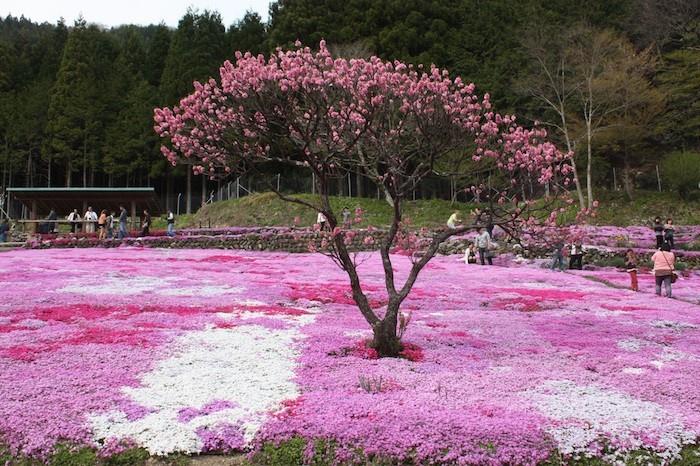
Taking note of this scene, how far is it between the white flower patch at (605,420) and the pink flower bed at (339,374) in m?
0.02

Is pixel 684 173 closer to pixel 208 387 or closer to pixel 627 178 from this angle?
pixel 627 178

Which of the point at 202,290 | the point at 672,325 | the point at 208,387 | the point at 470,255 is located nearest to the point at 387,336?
the point at 208,387

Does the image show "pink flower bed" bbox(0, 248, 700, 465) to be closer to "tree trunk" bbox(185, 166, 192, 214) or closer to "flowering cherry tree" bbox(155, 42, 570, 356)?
"flowering cherry tree" bbox(155, 42, 570, 356)

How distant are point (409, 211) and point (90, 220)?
21303 mm

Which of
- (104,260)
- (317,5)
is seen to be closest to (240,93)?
(104,260)

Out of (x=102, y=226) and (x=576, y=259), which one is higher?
(x=102, y=226)

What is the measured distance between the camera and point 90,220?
30359 millimetres

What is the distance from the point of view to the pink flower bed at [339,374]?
5.33 meters

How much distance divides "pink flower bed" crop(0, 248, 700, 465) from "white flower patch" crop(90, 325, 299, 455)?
0.03 metres

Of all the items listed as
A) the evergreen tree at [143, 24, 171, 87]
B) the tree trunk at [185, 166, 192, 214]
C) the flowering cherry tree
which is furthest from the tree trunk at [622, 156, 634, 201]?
the evergreen tree at [143, 24, 171, 87]

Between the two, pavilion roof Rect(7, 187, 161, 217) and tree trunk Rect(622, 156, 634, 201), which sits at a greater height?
tree trunk Rect(622, 156, 634, 201)

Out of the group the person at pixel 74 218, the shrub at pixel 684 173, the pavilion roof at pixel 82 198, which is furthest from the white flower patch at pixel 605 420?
the shrub at pixel 684 173

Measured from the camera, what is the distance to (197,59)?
53062mm

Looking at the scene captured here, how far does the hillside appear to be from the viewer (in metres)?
35.0
